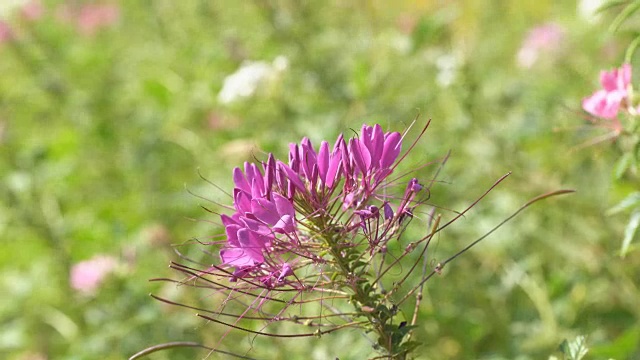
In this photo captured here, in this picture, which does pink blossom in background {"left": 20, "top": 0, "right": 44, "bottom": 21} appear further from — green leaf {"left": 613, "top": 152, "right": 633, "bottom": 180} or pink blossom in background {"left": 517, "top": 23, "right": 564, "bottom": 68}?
green leaf {"left": 613, "top": 152, "right": 633, "bottom": 180}

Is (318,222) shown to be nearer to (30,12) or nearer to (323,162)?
(323,162)

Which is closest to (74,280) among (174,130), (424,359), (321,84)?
(174,130)

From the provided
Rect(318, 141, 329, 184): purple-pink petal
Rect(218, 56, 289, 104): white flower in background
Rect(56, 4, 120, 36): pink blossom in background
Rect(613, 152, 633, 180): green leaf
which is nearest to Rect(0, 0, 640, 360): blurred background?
Rect(218, 56, 289, 104): white flower in background

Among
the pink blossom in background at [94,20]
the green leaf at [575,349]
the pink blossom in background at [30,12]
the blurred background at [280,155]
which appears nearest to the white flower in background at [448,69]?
the blurred background at [280,155]

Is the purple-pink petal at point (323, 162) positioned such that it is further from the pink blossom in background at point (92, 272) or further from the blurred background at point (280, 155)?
the pink blossom in background at point (92, 272)

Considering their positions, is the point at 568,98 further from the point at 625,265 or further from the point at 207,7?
the point at 207,7

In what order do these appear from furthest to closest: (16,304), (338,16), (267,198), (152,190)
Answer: (338,16) → (152,190) → (16,304) → (267,198)

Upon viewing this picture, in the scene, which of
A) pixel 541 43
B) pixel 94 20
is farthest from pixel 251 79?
pixel 94 20
